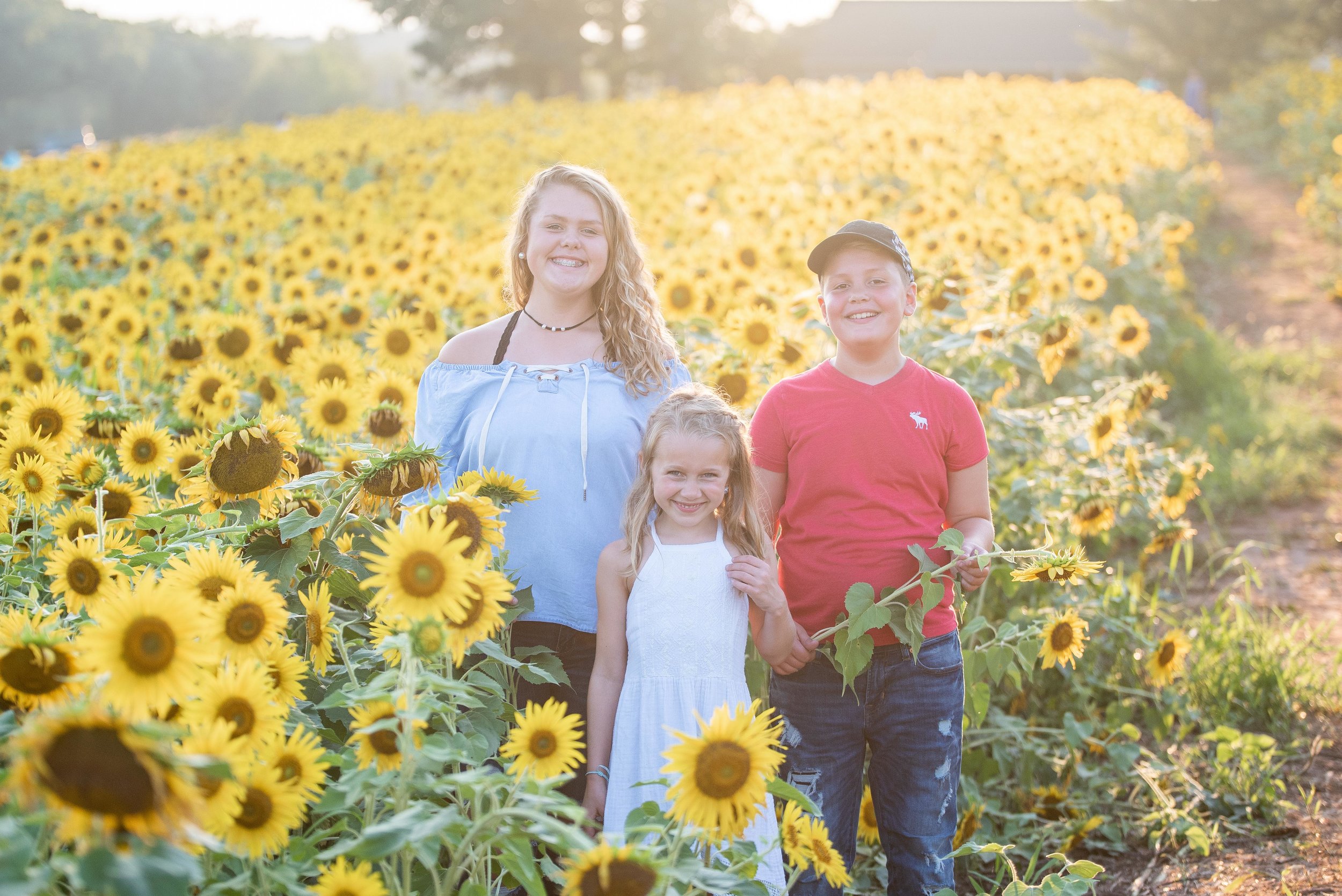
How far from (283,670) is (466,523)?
0.38 meters

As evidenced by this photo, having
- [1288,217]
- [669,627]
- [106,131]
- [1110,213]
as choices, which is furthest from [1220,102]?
[106,131]

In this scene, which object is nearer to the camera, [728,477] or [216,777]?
[216,777]

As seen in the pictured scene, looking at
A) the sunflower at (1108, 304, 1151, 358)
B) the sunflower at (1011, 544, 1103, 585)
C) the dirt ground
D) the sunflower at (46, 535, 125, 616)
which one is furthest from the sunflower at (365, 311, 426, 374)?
the sunflower at (1108, 304, 1151, 358)

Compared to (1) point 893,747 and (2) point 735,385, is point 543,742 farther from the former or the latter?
(2) point 735,385

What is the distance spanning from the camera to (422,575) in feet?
5.59

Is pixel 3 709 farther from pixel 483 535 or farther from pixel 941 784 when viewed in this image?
pixel 941 784

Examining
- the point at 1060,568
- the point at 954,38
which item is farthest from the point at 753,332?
the point at 954,38

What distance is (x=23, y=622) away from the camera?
1.73 metres

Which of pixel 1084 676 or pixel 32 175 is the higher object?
pixel 32 175

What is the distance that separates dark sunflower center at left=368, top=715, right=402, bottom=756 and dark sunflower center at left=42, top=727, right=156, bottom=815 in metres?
0.56

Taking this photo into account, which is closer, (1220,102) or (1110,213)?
(1110,213)

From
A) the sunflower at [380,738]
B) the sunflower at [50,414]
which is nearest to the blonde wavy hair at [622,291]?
the sunflower at [50,414]

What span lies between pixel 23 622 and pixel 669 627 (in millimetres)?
1220

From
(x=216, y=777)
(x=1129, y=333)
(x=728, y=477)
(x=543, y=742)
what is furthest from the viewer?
(x=1129, y=333)
